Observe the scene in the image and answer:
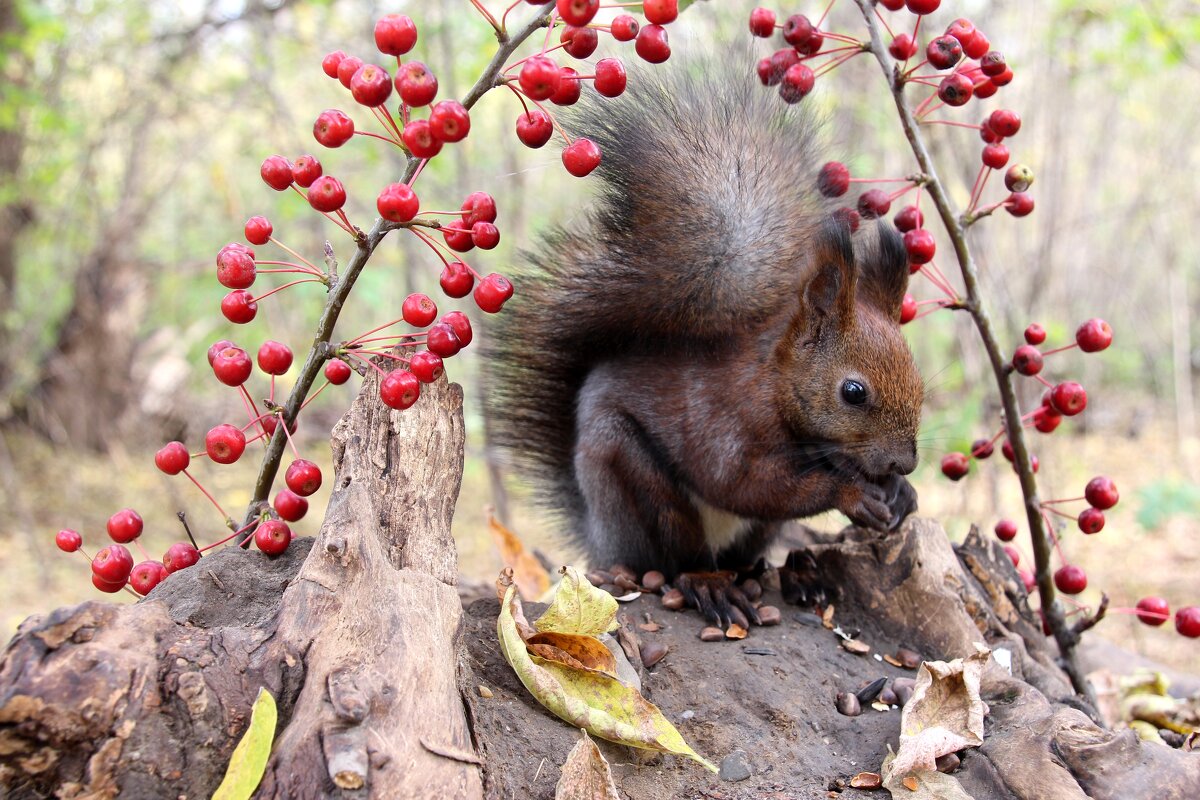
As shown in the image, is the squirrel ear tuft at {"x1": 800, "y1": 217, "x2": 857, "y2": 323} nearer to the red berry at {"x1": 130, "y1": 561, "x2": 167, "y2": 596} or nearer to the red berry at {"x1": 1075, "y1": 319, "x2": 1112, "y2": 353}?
the red berry at {"x1": 1075, "y1": 319, "x2": 1112, "y2": 353}

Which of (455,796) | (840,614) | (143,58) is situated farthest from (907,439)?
(143,58)

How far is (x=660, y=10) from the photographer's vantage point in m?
1.43

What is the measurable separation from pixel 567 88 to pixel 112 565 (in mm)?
1008

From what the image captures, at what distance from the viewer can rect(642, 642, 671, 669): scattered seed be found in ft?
6.21

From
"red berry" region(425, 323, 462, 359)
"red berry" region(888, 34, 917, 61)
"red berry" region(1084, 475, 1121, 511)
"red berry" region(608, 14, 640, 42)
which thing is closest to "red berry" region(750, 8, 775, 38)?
"red berry" region(888, 34, 917, 61)

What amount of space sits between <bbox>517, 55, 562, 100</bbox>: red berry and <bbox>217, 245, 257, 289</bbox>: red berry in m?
0.49

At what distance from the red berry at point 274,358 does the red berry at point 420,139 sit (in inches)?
16.1

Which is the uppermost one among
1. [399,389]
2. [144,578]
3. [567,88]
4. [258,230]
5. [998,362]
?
[567,88]

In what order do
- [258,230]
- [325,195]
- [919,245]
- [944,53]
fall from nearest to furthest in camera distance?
[325,195] < [258,230] < [944,53] < [919,245]

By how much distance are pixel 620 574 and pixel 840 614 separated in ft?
1.64

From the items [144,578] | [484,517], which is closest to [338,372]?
[144,578]

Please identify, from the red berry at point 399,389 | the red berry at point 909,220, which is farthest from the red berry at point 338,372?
the red berry at point 909,220

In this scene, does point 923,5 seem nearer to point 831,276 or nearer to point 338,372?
point 831,276

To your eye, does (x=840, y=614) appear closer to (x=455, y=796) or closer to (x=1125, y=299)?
(x=455, y=796)
